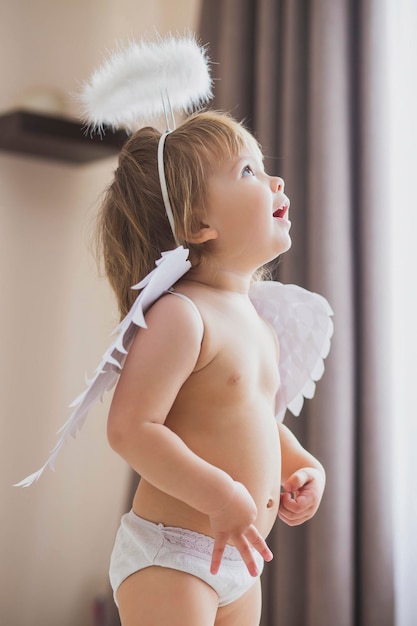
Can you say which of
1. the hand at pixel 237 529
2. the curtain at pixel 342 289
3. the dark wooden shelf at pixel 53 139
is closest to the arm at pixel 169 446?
the hand at pixel 237 529

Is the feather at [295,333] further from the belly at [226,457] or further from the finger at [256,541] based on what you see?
the finger at [256,541]

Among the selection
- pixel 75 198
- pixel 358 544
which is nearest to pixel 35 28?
pixel 75 198

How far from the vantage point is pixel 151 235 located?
44.3 inches

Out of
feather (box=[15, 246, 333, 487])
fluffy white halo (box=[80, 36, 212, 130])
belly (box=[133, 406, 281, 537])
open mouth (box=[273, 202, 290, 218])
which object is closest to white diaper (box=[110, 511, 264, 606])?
belly (box=[133, 406, 281, 537])

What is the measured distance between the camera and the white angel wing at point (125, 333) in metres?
1.01

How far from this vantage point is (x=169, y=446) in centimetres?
95

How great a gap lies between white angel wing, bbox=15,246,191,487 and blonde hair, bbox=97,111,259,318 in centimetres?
7

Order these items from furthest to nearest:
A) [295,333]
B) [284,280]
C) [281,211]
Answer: [284,280], [295,333], [281,211]

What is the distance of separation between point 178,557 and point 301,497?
237 mm

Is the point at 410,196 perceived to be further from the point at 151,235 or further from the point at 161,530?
the point at 161,530

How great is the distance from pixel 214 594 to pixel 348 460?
2.75 feet

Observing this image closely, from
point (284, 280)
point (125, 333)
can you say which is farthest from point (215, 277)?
point (284, 280)

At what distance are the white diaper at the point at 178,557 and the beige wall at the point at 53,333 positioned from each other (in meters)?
1.34

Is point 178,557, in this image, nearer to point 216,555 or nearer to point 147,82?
point 216,555
